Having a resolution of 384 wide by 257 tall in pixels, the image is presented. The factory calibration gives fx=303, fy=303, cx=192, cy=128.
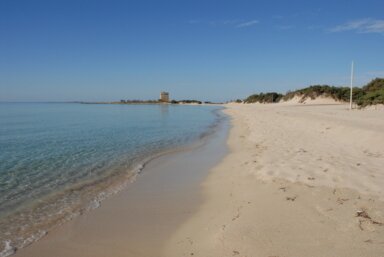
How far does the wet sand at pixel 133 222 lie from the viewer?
417 centimetres

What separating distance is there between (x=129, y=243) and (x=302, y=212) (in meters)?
2.68

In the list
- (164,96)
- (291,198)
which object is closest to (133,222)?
(291,198)

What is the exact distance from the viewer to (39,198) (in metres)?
6.48

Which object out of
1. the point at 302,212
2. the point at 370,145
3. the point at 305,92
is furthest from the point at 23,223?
the point at 305,92

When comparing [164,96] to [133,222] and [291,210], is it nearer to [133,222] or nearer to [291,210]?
[133,222]

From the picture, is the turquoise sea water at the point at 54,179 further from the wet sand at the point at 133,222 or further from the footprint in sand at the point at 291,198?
the footprint in sand at the point at 291,198

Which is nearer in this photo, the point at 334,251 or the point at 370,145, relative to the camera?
the point at 334,251

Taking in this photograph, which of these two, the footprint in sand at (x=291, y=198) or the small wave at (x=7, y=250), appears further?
the footprint in sand at (x=291, y=198)

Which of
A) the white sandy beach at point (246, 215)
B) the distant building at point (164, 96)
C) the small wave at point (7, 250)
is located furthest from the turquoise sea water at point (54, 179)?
the distant building at point (164, 96)

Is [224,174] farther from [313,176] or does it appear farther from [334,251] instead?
[334,251]

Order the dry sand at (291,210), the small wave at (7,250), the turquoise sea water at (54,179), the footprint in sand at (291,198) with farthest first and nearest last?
the footprint in sand at (291,198), the turquoise sea water at (54,179), the small wave at (7,250), the dry sand at (291,210)

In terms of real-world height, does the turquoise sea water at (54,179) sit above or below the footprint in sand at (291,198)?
below

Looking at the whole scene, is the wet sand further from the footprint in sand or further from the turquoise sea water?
the footprint in sand

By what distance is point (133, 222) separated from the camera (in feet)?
16.7
